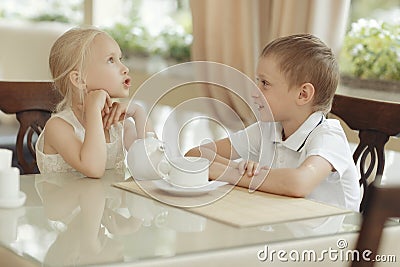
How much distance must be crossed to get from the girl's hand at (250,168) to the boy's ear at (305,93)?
0.90 feet

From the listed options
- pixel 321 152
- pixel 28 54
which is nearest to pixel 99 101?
pixel 321 152

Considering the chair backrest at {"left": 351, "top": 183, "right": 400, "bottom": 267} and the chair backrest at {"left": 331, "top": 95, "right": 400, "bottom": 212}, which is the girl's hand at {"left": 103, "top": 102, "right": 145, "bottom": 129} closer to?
the chair backrest at {"left": 331, "top": 95, "right": 400, "bottom": 212}

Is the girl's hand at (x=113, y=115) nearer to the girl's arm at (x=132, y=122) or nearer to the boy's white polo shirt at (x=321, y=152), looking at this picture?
the girl's arm at (x=132, y=122)

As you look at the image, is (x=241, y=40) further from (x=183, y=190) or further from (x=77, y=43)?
(x=183, y=190)

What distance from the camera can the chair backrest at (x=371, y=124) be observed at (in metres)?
2.31

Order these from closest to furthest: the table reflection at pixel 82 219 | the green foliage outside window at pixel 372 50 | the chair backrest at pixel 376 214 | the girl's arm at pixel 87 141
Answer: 1. the chair backrest at pixel 376 214
2. the table reflection at pixel 82 219
3. the girl's arm at pixel 87 141
4. the green foliage outside window at pixel 372 50

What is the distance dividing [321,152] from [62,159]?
2.24ft

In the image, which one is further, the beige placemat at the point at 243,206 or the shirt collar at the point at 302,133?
the shirt collar at the point at 302,133

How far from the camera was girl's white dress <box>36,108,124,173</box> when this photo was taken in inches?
84.5

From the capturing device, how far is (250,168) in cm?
193

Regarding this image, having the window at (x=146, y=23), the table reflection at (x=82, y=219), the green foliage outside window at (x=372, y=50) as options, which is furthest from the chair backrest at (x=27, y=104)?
the window at (x=146, y=23)

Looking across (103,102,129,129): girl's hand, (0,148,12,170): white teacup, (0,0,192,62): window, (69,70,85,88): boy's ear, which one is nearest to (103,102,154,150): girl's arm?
(103,102,129,129): girl's hand

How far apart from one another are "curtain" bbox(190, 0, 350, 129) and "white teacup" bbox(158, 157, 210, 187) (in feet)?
5.40

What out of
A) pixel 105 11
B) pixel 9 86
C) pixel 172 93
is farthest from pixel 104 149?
pixel 105 11
